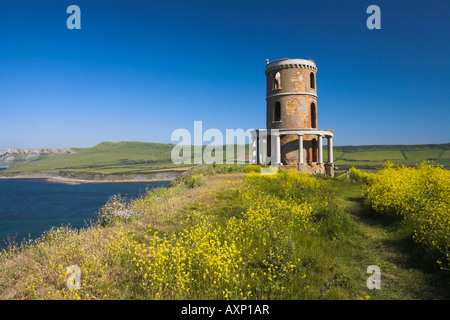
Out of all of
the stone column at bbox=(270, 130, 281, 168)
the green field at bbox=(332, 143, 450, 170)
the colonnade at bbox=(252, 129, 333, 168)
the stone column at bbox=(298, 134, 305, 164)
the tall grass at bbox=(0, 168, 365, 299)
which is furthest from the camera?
the green field at bbox=(332, 143, 450, 170)

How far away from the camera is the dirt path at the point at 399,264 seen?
5.34 m

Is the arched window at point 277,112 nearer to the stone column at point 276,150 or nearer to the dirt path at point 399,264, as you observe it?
the stone column at point 276,150

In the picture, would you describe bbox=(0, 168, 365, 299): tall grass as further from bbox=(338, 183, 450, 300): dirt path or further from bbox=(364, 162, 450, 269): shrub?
bbox=(364, 162, 450, 269): shrub

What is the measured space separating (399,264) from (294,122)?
2228 centimetres

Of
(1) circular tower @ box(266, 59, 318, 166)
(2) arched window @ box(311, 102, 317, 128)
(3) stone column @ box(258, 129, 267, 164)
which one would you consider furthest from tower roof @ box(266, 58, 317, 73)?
(3) stone column @ box(258, 129, 267, 164)

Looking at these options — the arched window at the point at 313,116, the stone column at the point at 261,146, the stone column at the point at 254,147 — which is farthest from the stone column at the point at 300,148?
the stone column at the point at 254,147

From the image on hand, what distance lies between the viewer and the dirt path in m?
5.34

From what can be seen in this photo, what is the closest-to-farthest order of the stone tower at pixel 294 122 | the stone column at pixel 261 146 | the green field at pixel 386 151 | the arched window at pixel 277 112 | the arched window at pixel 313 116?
the stone tower at pixel 294 122, the stone column at pixel 261 146, the arched window at pixel 277 112, the arched window at pixel 313 116, the green field at pixel 386 151

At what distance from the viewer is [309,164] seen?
28.1 metres

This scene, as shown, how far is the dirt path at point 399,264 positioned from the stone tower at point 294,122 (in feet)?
55.5

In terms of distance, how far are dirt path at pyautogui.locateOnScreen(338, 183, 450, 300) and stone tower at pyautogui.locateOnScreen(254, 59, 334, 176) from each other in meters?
16.9

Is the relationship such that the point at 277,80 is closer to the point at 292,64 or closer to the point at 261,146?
the point at 292,64
